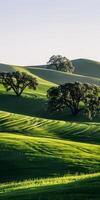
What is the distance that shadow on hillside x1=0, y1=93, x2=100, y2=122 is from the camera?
381ft

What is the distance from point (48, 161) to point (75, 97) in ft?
205

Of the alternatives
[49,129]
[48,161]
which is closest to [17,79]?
[49,129]

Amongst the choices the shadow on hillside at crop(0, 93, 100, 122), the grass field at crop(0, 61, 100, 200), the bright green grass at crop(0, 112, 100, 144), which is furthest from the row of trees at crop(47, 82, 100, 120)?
the bright green grass at crop(0, 112, 100, 144)

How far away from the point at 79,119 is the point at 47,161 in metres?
61.2

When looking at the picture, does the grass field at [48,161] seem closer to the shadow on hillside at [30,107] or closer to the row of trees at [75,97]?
the row of trees at [75,97]

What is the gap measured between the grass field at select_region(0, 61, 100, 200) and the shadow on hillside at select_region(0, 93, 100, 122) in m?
3.52

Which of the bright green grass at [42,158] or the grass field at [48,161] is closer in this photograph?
the grass field at [48,161]

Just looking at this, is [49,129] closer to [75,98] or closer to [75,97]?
[75,97]

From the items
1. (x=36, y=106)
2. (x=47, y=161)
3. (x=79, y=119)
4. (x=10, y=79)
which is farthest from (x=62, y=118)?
(x=47, y=161)

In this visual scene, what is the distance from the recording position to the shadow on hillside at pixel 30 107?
116125mm

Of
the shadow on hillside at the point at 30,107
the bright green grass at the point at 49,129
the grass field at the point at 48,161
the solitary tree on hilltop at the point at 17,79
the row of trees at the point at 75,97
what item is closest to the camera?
the grass field at the point at 48,161

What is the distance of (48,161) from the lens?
167ft

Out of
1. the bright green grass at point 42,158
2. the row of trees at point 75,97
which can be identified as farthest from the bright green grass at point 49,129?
the row of trees at point 75,97

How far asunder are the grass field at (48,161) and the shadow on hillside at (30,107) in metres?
3.52
